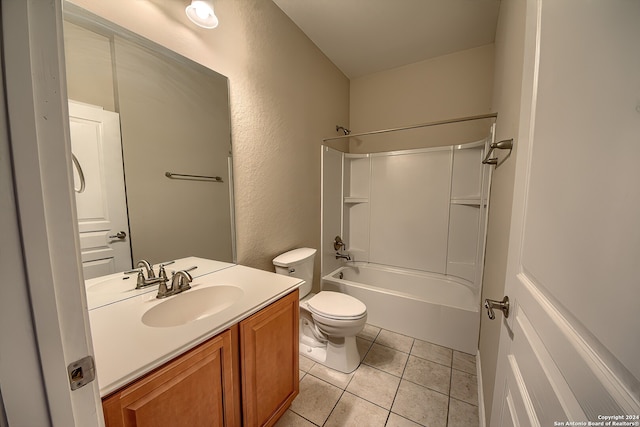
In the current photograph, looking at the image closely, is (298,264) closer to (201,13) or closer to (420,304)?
(420,304)

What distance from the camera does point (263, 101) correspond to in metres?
1.64

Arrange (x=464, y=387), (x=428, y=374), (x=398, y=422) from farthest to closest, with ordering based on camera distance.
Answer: (x=428, y=374) → (x=464, y=387) → (x=398, y=422)

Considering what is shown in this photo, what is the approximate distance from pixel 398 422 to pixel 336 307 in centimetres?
69

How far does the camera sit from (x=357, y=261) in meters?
2.86

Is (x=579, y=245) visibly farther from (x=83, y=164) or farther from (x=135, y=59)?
(x=135, y=59)

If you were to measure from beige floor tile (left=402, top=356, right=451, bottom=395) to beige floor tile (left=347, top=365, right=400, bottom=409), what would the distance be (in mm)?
133

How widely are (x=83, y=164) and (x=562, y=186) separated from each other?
5.02 feet

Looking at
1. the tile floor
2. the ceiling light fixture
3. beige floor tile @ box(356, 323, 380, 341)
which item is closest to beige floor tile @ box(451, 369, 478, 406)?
the tile floor

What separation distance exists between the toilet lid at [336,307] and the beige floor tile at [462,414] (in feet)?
2.33

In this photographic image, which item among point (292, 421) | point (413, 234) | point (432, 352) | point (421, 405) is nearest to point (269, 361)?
point (292, 421)

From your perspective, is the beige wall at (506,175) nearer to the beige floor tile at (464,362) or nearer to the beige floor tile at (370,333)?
the beige floor tile at (464,362)

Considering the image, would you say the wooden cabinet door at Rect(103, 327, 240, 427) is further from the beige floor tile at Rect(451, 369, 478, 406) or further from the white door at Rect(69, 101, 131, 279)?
the beige floor tile at Rect(451, 369, 478, 406)

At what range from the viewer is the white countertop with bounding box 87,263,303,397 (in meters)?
0.61

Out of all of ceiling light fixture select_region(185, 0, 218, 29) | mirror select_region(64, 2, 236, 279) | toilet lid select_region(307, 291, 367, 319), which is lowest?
toilet lid select_region(307, 291, 367, 319)
